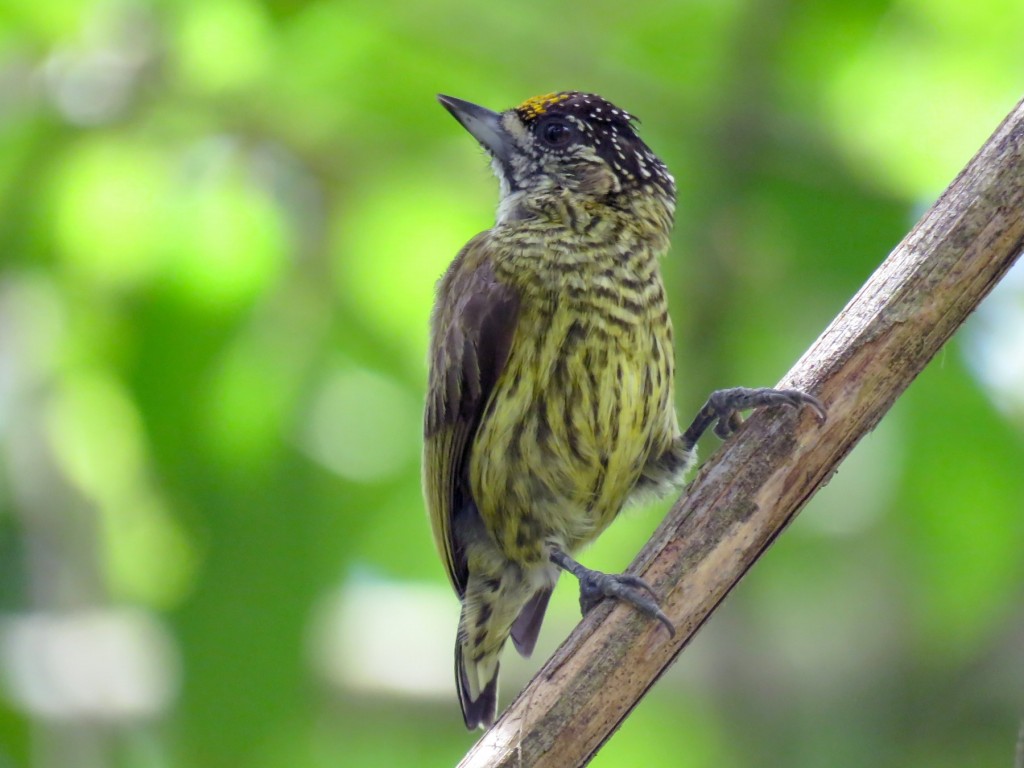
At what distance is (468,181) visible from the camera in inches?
143

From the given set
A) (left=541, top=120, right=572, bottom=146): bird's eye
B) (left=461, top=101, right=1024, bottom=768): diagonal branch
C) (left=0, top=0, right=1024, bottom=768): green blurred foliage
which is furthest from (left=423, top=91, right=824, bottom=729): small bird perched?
(left=461, top=101, right=1024, bottom=768): diagonal branch

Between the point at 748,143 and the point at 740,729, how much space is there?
60.4 inches

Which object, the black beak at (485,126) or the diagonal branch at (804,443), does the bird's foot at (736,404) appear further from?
the black beak at (485,126)

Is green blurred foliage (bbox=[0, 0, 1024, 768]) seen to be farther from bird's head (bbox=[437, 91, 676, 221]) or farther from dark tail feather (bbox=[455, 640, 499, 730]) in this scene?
dark tail feather (bbox=[455, 640, 499, 730])

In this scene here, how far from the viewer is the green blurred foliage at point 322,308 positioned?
314 cm

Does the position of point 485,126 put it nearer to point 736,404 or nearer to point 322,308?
point 322,308

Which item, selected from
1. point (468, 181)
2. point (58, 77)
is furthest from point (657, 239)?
point (58, 77)

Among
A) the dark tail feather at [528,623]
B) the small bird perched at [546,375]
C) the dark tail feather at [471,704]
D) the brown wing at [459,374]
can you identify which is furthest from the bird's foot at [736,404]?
the dark tail feather at [471,704]

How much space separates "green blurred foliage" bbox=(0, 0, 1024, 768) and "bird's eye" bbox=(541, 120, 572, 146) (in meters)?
0.15

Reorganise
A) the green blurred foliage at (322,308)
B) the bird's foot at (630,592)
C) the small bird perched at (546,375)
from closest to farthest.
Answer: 1. the bird's foot at (630,592)
2. the small bird perched at (546,375)
3. the green blurred foliage at (322,308)

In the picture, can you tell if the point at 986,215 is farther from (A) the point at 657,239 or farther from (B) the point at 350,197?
(B) the point at 350,197

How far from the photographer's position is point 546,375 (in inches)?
116

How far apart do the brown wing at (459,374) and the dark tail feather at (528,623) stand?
19cm

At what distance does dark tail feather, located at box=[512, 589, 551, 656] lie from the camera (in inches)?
133
